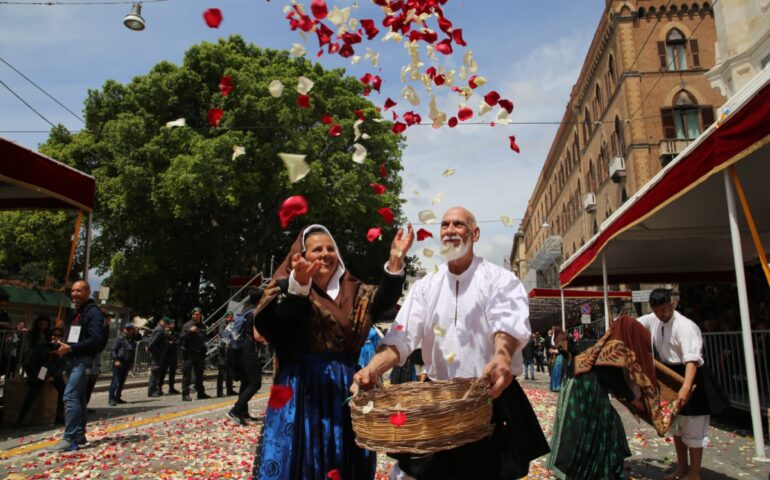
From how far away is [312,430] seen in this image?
2918 millimetres

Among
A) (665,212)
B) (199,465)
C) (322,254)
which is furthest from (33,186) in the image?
(665,212)

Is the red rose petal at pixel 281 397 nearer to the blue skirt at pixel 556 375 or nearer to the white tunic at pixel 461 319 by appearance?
the white tunic at pixel 461 319

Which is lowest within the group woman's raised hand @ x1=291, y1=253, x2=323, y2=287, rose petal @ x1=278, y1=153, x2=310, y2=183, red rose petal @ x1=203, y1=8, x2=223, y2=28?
woman's raised hand @ x1=291, y1=253, x2=323, y2=287

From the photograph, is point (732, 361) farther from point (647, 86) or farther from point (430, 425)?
point (647, 86)

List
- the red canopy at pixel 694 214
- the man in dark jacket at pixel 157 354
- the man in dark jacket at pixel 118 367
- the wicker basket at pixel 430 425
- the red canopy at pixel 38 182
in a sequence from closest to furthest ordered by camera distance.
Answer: the wicker basket at pixel 430 425
the red canopy at pixel 694 214
the red canopy at pixel 38 182
the man in dark jacket at pixel 118 367
the man in dark jacket at pixel 157 354

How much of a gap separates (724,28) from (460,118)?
18.0 metres

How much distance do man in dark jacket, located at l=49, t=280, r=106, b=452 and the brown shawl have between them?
403 centimetres

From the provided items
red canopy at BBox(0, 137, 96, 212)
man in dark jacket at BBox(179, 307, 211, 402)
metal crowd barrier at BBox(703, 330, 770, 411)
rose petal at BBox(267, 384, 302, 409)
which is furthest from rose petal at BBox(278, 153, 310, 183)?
man in dark jacket at BBox(179, 307, 211, 402)

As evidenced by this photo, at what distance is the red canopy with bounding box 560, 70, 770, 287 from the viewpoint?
541 cm

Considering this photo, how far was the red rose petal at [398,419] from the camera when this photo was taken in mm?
2335

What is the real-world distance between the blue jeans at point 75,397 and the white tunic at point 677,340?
19.4 feet

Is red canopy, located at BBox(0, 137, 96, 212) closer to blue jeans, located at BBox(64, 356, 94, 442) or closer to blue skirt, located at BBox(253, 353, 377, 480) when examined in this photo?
blue jeans, located at BBox(64, 356, 94, 442)

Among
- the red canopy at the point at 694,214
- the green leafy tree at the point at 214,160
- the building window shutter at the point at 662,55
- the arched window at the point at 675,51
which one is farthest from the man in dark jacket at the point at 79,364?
the building window shutter at the point at 662,55

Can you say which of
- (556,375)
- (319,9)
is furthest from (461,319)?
(556,375)
